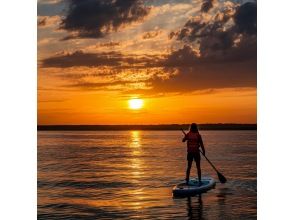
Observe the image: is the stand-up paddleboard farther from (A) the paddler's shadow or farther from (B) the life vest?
(B) the life vest

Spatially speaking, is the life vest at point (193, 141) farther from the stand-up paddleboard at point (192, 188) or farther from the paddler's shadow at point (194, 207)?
the paddler's shadow at point (194, 207)

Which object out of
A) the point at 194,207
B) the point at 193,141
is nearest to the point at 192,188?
the point at 193,141

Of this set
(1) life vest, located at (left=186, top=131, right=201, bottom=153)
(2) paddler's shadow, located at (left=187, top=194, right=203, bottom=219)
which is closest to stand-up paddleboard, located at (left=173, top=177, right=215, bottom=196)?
(2) paddler's shadow, located at (left=187, top=194, right=203, bottom=219)

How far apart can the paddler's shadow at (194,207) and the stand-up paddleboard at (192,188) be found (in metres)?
0.31

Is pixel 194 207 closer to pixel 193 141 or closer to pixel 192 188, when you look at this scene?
pixel 192 188

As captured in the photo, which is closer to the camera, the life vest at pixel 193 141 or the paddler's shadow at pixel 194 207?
the paddler's shadow at pixel 194 207

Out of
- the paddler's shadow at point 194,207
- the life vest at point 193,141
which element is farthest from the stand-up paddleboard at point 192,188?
the life vest at point 193,141

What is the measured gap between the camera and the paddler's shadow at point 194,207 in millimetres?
15695

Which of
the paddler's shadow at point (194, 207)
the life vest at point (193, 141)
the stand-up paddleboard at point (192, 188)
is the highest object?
the life vest at point (193, 141)

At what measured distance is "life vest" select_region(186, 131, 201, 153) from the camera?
62.4ft

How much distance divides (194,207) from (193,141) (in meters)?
3.05

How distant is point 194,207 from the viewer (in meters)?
17.0

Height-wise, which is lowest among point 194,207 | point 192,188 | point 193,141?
point 194,207
